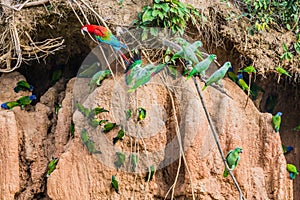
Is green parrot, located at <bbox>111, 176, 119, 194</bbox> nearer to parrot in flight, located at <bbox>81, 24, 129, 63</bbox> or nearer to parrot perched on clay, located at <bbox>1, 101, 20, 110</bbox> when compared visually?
parrot in flight, located at <bbox>81, 24, 129, 63</bbox>

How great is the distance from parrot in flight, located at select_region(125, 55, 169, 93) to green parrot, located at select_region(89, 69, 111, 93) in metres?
0.22

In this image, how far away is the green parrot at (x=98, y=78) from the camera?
18.9 ft

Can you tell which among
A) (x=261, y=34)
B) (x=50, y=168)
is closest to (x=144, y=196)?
(x=50, y=168)

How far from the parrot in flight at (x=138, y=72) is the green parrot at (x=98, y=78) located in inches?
8.8

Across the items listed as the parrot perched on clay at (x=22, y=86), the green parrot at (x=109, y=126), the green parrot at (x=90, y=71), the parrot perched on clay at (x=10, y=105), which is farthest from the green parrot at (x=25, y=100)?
the green parrot at (x=109, y=126)

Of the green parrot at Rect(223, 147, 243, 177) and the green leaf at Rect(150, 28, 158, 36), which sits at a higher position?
the green leaf at Rect(150, 28, 158, 36)

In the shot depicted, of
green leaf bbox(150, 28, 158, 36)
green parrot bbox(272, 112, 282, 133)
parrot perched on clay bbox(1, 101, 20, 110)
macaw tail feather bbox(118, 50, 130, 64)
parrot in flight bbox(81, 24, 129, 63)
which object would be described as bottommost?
green parrot bbox(272, 112, 282, 133)

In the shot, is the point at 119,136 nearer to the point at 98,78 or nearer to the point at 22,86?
the point at 98,78

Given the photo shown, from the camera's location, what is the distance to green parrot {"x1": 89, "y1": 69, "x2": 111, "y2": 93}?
18.9 ft

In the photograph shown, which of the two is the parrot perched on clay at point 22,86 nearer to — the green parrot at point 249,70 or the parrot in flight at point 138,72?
the parrot in flight at point 138,72

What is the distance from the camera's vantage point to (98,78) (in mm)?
5773

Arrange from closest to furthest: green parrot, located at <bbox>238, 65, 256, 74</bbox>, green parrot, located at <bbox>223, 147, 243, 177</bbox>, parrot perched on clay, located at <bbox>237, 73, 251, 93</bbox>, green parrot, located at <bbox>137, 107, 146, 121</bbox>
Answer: green parrot, located at <bbox>223, 147, 243, 177</bbox> < green parrot, located at <bbox>137, 107, 146, 121</bbox> < green parrot, located at <bbox>238, 65, 256, 74</bbox> < parrot perched on clay, located at <bbox>237, 73, 251, 93</bbox>

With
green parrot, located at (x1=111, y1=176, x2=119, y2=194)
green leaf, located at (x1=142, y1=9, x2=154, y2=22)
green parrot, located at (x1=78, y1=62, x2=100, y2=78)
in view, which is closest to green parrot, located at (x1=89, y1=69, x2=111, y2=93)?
green parrot, located at (x1=78, y1=62, x2=100, y2=78)

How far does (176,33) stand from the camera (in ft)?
19.0
